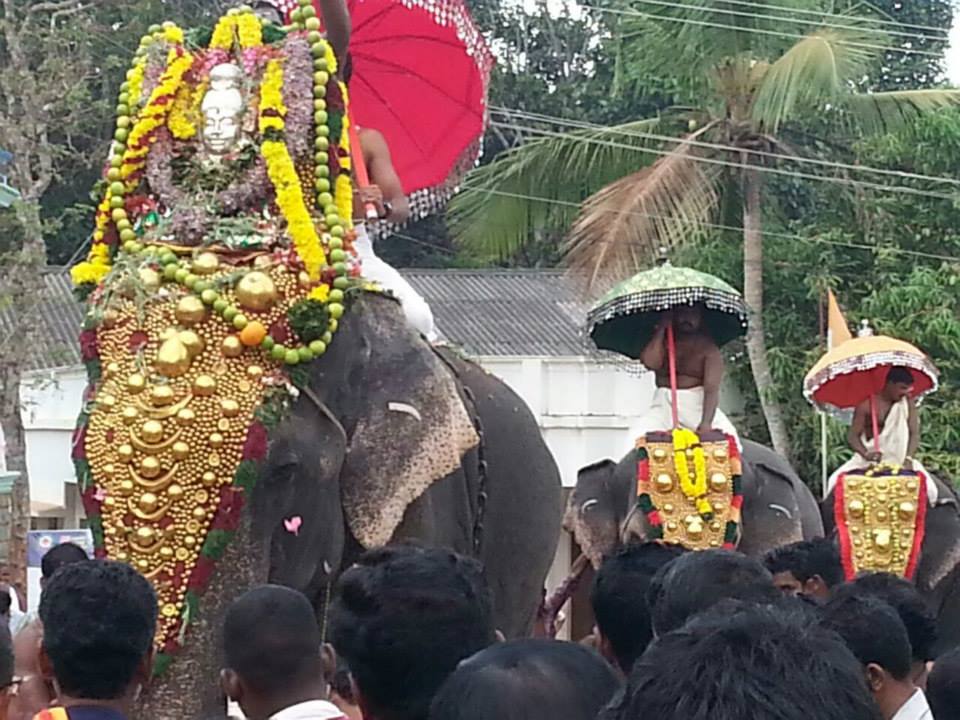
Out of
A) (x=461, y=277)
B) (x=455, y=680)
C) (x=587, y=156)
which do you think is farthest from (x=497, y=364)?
(x=455, y=680)

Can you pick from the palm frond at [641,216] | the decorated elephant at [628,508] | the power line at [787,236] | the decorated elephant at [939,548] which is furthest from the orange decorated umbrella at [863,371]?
the power line at [787,236]

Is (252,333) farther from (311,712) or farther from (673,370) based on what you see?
(673,370)

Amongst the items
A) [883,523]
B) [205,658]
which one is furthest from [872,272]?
[205,658]

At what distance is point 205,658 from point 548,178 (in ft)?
46.8

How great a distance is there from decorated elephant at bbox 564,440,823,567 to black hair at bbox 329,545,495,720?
149 inches

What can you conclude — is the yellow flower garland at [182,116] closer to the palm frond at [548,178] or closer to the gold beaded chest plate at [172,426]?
the gold beaded chest plate at [172,426]

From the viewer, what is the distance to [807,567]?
578 centimetres

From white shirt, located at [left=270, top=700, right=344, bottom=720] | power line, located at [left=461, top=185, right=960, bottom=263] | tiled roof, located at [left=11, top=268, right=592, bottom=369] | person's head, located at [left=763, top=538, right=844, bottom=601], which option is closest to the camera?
white shirt, located at [left=270, top=700, right=344, bottom=720]

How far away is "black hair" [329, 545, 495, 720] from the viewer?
9.26ft

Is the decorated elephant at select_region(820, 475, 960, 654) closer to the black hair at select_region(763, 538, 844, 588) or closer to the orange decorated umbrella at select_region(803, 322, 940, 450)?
the orange decorated umbrella at select_region(803, 322, 940, 450)

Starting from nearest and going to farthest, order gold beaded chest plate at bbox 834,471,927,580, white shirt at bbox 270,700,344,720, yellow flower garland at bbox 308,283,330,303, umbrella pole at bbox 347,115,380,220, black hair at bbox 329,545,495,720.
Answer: black hair at bbox 329,545,495,720, white shirt at bbox 270,700,344,720, yellow flower garland at bbox 308,283,330,303, umbrella pole at bbox 347,115,380,220, gold beaded chest plate at bbox 834,471,927,580

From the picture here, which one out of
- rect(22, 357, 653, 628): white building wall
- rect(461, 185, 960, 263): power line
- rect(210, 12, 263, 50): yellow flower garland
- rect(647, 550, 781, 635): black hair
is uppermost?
rect(210, 12, 263, 50): yellow flower garland

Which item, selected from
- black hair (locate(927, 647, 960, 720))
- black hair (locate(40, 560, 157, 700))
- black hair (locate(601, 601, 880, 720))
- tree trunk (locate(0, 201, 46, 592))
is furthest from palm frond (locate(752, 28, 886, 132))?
black hair (locate(601, 601, 880, 720))

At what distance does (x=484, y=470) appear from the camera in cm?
554
